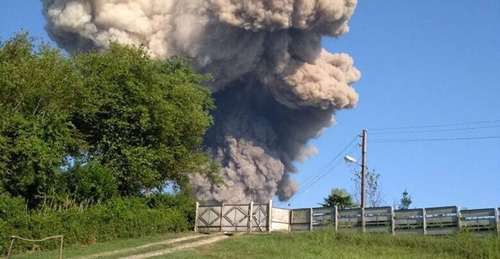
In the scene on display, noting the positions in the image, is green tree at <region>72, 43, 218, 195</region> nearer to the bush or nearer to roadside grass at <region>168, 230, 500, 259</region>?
the bush

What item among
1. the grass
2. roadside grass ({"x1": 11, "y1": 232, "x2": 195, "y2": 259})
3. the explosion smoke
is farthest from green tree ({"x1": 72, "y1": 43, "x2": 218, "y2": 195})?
the explosion smoke

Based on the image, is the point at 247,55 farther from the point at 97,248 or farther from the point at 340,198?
the point at 97,248

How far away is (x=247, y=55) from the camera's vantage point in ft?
198

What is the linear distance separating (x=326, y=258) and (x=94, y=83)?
17.8 metres

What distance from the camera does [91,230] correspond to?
1027 inches

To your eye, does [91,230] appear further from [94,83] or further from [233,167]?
[233,167]

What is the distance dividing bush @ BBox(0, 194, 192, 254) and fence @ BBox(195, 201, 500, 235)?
2009 mm

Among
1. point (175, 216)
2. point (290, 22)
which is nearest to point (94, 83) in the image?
point (175, 216)

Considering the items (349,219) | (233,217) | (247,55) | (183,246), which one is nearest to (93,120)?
(233,217)

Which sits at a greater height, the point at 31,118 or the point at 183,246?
the point at 31,118

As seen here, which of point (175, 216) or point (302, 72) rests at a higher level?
point (302, 72)

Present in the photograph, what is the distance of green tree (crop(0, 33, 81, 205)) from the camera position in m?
26.0

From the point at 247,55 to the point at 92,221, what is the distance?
36219 millimetres

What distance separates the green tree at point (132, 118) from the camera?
3253 centimetres
